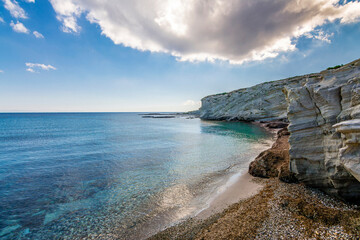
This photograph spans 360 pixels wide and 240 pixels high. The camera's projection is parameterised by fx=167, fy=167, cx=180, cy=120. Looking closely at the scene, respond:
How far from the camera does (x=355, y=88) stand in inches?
255

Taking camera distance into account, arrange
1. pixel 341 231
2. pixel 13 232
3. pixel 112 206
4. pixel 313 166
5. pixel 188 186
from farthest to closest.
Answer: pixel 188 186 < pixel 112 206 < pixel 313 166 < pixel 13 232 < pixel 341 231

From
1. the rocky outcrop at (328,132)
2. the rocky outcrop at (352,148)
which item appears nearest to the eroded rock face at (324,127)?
the rocky outcrop at (328,132)

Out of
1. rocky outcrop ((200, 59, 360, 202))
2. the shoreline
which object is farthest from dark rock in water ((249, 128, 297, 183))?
the shoreline

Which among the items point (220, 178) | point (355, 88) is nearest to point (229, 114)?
point (220, 178)

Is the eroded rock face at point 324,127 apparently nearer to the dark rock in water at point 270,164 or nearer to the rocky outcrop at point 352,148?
the rocky outcrop at point 352,148

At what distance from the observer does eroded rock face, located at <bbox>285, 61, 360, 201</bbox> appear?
6.67 metres

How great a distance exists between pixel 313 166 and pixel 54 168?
19.4 m

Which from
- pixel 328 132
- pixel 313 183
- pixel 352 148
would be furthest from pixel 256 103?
pixel 352 148

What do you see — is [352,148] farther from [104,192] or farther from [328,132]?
[104,192]

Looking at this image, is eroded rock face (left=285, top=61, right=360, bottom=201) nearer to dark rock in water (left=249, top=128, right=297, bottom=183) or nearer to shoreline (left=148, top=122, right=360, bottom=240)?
shoreline (left=148, top=122, right=360, bottom=240)

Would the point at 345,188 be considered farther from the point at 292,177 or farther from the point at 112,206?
the point at 112,206

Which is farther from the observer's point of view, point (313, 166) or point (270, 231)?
point (313, 166)

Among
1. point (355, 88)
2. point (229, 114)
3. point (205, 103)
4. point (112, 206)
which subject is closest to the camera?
point (355, 88)

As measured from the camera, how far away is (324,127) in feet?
25.2
